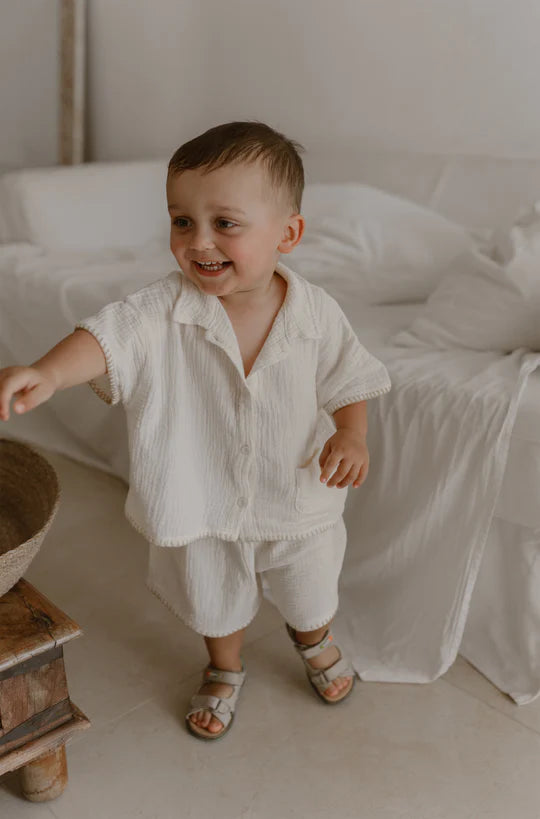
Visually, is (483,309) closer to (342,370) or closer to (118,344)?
(342,370)

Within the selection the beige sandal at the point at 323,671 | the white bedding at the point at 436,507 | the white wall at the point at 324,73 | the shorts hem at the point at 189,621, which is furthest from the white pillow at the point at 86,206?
the beige sandal at the point at 323,671

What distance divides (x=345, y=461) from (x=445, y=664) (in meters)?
0.46

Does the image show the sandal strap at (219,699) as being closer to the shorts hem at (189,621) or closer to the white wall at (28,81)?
the shorts hem at (189,621)

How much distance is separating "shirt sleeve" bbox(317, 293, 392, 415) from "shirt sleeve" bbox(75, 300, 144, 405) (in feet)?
0.81

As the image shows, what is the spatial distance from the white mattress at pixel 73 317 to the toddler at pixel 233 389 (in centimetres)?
54

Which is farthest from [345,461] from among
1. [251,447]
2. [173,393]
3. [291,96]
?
[291,96]

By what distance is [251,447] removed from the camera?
41.8 inches

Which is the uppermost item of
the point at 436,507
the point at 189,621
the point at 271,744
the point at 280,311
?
the point at 280,311

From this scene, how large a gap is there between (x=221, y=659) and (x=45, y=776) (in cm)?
31

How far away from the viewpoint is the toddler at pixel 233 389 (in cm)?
96

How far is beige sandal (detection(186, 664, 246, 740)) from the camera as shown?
1.21 meters

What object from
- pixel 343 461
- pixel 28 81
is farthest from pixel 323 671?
pixel 28 81

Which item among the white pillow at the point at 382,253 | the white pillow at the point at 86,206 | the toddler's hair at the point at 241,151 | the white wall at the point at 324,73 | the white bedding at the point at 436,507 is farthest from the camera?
the white pillow at the point at 86,206

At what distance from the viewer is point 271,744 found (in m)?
1.20
